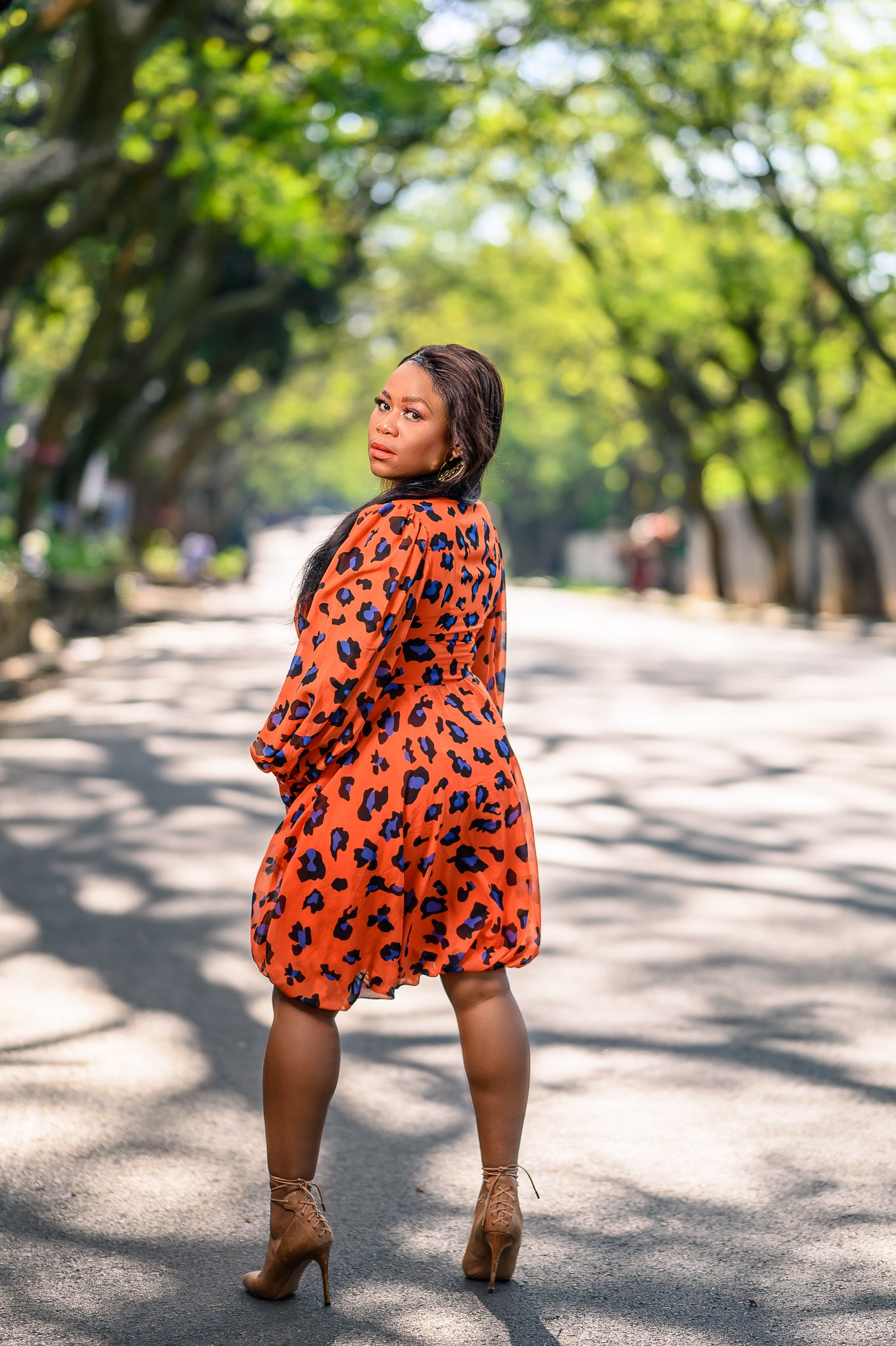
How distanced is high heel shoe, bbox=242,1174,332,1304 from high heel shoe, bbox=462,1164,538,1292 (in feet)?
0.93

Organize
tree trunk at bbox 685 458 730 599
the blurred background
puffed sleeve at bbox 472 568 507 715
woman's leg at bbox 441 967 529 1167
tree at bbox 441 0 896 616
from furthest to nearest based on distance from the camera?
tree trunk at bbox 685 458 730 599
tree at bbox 441 0 896 616
the blurred background
puffed sleeve at bbox 472 568 507 715
woman's leg at bbox 441 967 529 1167

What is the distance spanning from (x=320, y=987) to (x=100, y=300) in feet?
63.2

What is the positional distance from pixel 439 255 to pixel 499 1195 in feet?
124

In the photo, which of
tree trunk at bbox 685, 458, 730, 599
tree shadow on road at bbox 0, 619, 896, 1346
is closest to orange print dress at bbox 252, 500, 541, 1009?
tree shadow on road at bbox 0, 619, 896, 1346

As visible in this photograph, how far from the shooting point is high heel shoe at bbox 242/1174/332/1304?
9.91 feet

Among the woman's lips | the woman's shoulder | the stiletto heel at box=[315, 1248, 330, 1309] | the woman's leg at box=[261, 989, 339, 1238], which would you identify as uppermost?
the woman's lips

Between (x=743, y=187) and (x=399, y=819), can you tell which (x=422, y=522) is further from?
(x=743, y=187)

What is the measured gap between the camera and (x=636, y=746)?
37.5 ft

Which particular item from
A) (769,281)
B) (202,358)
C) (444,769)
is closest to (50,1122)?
(444,769)

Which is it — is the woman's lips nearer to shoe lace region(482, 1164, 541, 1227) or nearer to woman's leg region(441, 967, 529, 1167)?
woman's leg region(441, 967, 529, 1167)

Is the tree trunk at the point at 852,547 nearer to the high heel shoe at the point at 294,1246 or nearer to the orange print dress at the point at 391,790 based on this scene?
the orange print dress at the point at 391,790

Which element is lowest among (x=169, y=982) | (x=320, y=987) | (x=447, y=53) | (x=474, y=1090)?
(x=169, y=982)

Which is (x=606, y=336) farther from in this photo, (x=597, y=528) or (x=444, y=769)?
(x=444, y=769)

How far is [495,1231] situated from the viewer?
3.10 m
